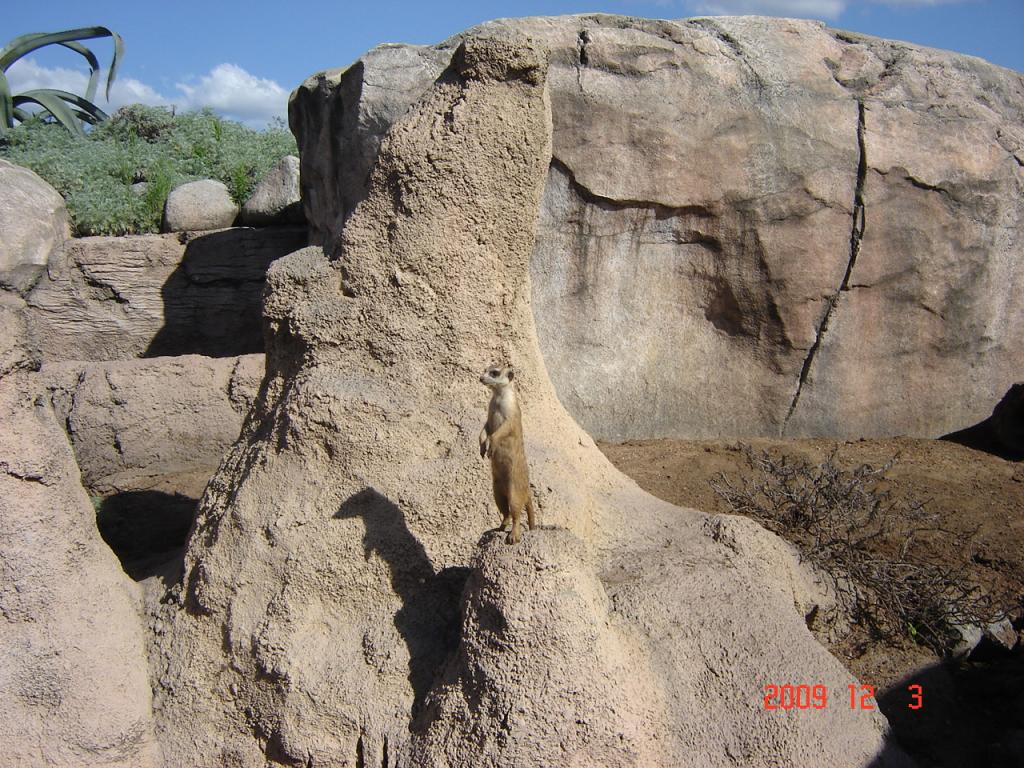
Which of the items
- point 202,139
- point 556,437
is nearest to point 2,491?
point 556,437

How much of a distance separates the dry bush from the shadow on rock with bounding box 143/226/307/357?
407 centimetres

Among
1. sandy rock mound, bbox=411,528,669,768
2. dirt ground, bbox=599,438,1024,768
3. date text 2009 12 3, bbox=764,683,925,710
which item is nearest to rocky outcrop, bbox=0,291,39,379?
sandy rock mound, bbox=411,528,669,768

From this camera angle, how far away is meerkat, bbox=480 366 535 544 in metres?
2.67

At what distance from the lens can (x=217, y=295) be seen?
727 cm

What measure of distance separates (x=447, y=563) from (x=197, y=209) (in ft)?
19.3

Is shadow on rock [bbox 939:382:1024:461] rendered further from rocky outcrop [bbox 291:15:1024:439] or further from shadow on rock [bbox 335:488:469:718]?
shadow on rock [bbox 335:488:469:718]

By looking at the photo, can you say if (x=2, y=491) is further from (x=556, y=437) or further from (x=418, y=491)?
(x=556, y=437)

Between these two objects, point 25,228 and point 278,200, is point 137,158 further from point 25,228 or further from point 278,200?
point 25,228

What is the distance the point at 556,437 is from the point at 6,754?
202 centimetres

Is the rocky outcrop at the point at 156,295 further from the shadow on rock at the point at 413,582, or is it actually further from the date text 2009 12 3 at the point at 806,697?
the date text 2009 12 3 at the point at 806,697

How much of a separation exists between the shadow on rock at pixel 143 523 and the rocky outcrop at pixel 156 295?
7.37 feet

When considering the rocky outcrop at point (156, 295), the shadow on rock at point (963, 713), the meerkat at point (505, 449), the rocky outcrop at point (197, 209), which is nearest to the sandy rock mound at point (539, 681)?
the meerkat at point (505, 449)

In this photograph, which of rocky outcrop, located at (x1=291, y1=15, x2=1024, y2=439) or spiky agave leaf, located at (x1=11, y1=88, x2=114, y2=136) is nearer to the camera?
rocky outcrop, located at (x1=291, y1=15, x2=1024, y2=439)

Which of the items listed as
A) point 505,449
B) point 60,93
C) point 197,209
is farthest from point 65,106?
point 505,449
